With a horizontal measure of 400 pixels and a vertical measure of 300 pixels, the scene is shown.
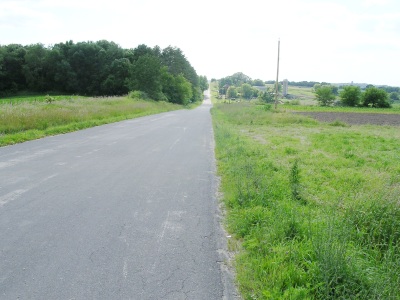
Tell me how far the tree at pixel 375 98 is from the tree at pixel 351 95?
58.0 inches

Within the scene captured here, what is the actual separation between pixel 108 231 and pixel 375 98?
281 feet

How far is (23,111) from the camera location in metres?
15.7

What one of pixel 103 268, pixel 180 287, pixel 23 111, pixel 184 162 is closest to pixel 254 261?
pixel 180 287

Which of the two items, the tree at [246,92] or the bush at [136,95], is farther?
the tree at [246,92]

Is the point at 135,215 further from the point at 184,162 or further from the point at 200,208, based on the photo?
the point at 184,162

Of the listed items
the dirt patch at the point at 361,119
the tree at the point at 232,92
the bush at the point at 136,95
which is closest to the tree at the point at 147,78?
the bush at the point at 136,95

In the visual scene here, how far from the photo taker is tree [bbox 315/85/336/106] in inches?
3334

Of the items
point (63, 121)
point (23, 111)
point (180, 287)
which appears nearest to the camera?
point (180, 287)

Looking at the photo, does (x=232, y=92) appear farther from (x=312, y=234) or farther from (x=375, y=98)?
(x=312, y=234)

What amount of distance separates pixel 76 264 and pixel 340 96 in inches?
3473

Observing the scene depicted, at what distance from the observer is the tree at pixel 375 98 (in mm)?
73750

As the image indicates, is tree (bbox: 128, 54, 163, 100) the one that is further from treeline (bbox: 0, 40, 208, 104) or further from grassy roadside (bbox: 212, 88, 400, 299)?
grassy roadside (bbox: 212, 88, 400, 299)

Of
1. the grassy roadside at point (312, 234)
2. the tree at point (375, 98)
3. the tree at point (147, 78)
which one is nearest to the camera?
the grassy roadside at point (312, 234)

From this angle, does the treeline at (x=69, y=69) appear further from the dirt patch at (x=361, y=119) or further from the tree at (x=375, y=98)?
the tree at (x=375, y=98)
